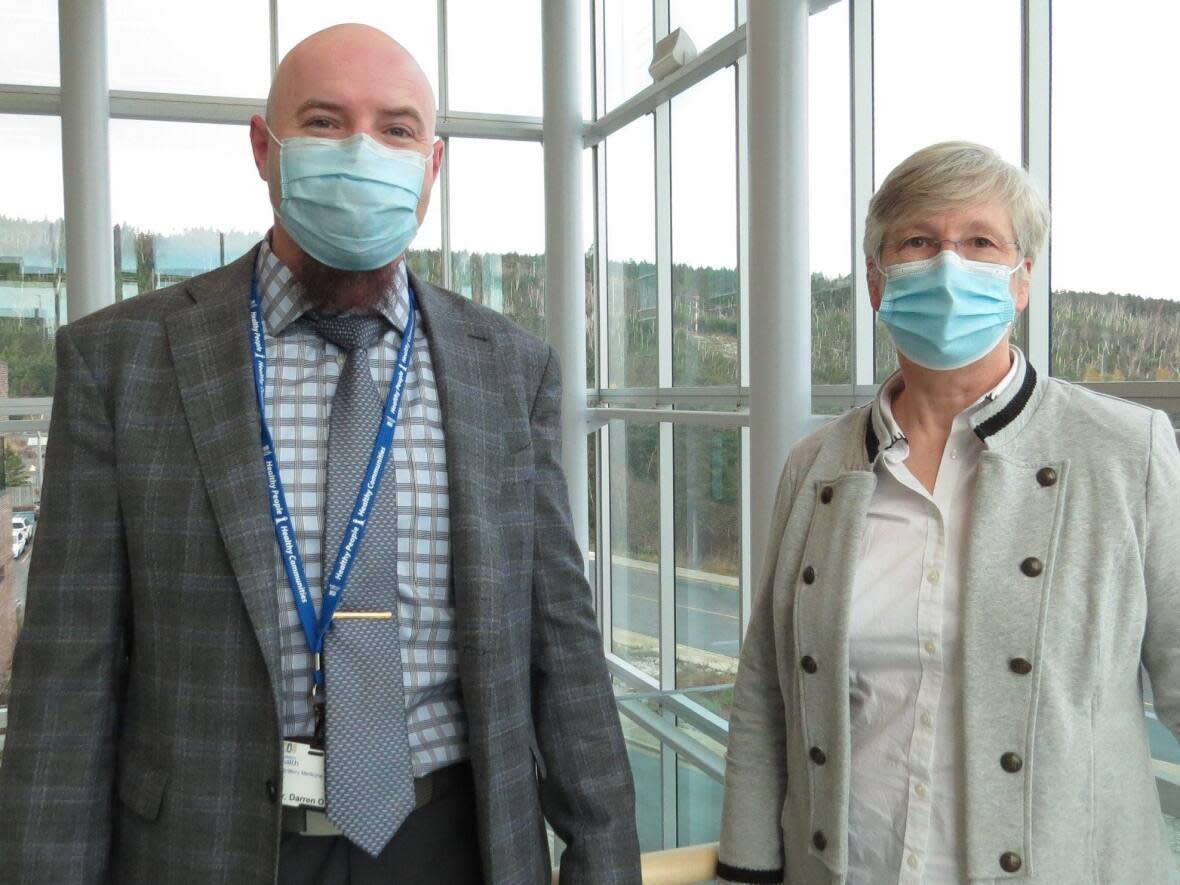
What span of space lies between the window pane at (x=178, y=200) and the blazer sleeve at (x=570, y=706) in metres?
8.04

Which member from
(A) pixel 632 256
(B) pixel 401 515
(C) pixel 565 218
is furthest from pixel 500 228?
(B) pixel 401 515

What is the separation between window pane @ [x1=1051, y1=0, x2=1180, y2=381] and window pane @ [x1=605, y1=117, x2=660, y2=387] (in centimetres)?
441

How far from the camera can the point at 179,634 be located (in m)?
1.47

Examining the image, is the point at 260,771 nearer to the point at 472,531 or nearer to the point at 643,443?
the point at 472,531

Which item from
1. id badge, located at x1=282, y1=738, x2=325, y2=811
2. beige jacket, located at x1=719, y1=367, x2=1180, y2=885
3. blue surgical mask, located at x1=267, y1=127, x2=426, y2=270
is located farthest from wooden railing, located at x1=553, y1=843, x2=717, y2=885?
blue surgical mask, located at x1=267, y1=127, x2=426, y2=270

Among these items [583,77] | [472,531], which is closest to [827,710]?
[472,531]

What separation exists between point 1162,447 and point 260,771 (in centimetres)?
131

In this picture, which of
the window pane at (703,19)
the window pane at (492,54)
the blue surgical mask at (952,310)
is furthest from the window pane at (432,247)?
the blue surgical mask at (952,310)

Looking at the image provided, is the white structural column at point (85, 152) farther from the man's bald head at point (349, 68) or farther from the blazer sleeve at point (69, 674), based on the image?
the blazer sleeve at point (69, 674)

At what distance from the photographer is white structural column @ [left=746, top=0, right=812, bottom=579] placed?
5539mm

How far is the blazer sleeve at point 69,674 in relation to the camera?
1.46 metres

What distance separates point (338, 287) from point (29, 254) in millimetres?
8280

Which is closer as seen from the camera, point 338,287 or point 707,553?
point 338,287

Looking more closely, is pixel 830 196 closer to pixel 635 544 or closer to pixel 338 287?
pixel 635 544
